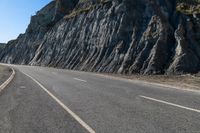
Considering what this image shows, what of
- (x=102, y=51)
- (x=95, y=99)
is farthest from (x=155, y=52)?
(x=95, y=99)

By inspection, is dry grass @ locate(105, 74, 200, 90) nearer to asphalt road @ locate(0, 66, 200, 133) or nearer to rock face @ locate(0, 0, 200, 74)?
rock face @ locate(0, 0, 200, 74)

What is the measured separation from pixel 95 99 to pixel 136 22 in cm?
2953

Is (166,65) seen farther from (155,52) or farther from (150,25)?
(150,25)

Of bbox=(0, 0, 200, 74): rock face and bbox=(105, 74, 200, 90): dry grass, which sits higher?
bbox=(0, 0, 200, 74): rock face

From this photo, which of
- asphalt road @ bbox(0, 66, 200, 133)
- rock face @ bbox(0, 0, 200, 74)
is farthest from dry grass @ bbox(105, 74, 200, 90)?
asphalt road @ bbox(0, 66, 200, 133)

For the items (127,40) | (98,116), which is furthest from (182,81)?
(127,40)

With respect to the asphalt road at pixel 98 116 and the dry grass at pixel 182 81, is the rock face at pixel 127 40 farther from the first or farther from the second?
the asphalt road at pixel 98 116

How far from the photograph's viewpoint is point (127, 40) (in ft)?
131

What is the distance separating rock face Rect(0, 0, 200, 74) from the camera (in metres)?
30.8

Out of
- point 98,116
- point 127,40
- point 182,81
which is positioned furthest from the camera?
point 127,40

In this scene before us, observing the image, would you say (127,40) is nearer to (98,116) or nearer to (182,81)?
(182,81)

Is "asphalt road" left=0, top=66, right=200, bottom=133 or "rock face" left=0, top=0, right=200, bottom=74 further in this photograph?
"rock face" left=0, top=0, right=200, bottom=74

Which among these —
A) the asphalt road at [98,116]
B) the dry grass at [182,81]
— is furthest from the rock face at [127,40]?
the asphalt road at [98,116]

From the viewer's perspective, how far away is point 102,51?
144 ft
